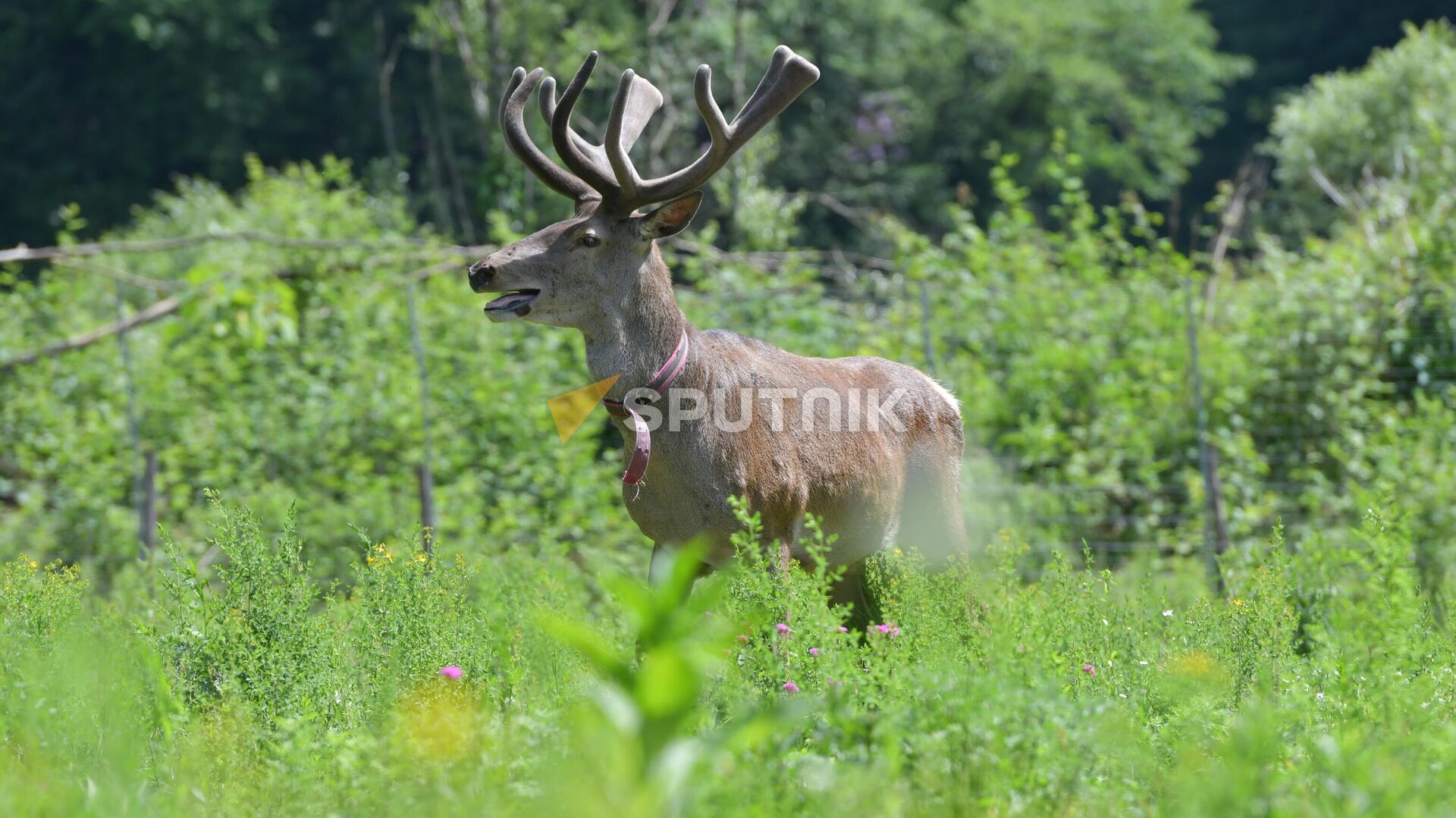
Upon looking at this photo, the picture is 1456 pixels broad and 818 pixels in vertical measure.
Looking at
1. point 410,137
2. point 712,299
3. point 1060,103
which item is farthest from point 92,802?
point 1060,103

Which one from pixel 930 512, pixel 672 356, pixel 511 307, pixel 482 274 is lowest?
pixel 930 512

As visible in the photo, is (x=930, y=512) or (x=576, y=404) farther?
(x=930, y=512)

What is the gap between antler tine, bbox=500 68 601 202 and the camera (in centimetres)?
496

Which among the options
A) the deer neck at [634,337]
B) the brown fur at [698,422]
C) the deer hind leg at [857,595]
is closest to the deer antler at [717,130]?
the brown fur at [698,422]

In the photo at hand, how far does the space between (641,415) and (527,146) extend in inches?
42.6

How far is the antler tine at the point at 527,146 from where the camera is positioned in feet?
16.3

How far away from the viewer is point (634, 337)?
15.8 ft

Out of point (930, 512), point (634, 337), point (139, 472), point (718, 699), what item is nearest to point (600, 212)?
point (634, 337)

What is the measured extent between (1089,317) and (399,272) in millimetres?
5138

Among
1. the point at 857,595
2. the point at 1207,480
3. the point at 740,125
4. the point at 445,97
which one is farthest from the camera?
the point at 445,97

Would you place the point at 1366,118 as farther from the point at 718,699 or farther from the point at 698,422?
the point at 718,699

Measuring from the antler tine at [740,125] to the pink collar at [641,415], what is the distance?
52cm

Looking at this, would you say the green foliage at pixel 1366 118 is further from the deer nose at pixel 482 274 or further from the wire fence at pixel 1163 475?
the deer nose at pixel 482 274

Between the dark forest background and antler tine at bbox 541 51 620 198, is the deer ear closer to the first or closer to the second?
antler tine at bbox 541 51 620 198
